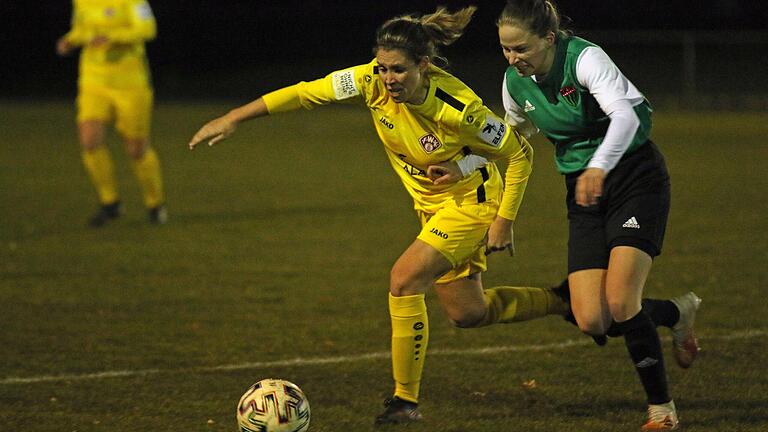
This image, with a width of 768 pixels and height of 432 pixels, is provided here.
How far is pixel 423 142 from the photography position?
17.5ft

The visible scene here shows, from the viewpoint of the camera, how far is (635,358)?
504 cm

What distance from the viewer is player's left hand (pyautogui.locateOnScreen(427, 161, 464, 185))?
5.32 metres

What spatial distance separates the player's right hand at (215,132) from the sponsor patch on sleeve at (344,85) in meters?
0.46

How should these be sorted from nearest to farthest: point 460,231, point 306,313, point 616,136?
point 616,136 → point 460,231 → point 306,313

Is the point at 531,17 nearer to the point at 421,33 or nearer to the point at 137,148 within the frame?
the point at 421,33

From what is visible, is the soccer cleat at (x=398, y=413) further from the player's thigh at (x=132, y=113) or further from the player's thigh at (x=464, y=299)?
the player's thigh at (x=132, y=113)

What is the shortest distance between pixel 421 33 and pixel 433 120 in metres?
0.38

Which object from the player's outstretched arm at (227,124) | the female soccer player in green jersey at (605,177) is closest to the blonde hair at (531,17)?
the female soccer player in green jersey at (605,177)

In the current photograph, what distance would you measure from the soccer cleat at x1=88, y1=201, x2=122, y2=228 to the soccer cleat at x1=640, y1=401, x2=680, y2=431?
7461 millimetres

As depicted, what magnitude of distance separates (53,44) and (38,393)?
28332 millimetres

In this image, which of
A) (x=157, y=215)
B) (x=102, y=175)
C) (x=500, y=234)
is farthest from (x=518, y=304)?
(x=102, y=175)

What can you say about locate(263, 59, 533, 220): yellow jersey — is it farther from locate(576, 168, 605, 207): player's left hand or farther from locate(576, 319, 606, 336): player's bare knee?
locate(576, 168, 605, 207): player's left hand

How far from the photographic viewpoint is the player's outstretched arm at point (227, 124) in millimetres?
5273

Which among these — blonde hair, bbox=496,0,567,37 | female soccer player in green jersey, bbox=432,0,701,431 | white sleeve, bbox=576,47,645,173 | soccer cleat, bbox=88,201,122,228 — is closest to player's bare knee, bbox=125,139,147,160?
soccer cleat, bbox=88,201,122,228
